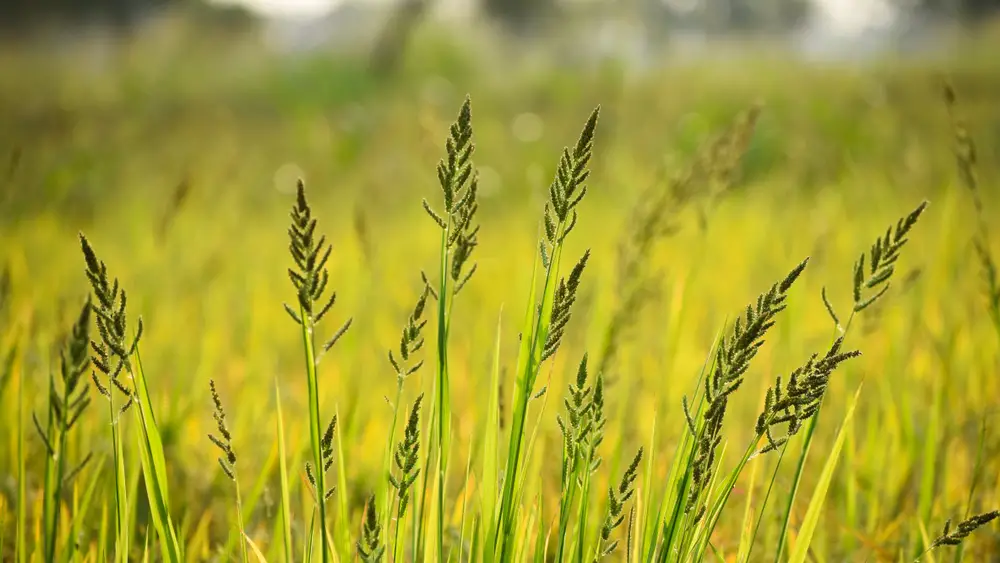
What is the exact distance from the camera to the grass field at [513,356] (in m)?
0.66

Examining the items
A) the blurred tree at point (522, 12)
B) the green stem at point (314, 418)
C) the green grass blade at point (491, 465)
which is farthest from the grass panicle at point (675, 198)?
the blurred tree at point (522, 12)

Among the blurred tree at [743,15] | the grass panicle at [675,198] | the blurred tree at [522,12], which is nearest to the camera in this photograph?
the grass panicle at [675,198]

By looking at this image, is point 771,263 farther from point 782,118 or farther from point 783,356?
point 782,118

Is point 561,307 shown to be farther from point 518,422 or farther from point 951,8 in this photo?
point 951,8

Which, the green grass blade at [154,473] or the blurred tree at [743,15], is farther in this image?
the blurred tree at [743,15]

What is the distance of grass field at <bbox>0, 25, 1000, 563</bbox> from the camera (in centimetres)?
66

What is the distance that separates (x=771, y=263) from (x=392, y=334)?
4.94 ft

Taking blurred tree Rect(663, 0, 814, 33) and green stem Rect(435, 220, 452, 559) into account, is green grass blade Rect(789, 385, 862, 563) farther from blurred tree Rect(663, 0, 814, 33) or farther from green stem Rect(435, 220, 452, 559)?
blurred tree Rect(663, 0, 814, 33)

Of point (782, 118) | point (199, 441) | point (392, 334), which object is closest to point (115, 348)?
point (199, 441)

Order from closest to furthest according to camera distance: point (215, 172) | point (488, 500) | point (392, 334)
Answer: point (488, 500) < point (392, 334) < point (215, 172)

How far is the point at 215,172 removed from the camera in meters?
5.28

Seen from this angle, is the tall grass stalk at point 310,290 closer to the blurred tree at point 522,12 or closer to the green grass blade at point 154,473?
the green grass blade at point 154,473

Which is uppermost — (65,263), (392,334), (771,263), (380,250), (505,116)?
(505,116)

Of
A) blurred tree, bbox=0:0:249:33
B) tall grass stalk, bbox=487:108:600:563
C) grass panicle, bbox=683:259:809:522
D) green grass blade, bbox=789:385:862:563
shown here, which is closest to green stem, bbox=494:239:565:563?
tall grass stalk, bbox=487:108:600:563
